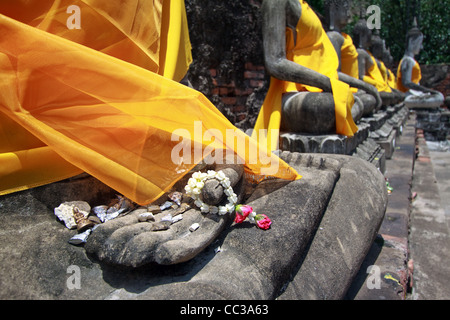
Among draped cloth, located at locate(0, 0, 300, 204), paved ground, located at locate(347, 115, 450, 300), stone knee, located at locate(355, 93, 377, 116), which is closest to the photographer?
draped cloth, located at locate(0, 0, 300, 204)

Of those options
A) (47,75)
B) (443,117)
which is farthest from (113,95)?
(443,117)

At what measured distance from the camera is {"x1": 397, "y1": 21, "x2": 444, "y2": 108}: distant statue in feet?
24.6

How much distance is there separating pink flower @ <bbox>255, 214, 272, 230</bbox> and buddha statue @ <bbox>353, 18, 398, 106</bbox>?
4.40 metres

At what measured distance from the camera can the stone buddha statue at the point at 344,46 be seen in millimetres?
3004

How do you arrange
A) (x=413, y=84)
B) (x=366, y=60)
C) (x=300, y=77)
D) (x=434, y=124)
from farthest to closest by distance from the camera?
(x=413, y=84), (x=434, y=124), (x=366, y=60), (x=300, y=77)

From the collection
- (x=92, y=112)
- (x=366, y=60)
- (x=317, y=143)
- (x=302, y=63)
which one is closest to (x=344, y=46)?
(x=302, y=63)

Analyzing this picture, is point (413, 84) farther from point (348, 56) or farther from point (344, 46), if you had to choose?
point (344, 46)

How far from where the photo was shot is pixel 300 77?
2367mm

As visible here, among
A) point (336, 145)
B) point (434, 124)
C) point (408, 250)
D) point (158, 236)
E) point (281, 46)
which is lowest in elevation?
point (434, 124)

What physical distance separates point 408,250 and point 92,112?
1.67 meters

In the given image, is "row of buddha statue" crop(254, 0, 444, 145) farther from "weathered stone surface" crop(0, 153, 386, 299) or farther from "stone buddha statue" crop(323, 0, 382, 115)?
"weathered stone surface" crop(0, 153, 386, 299)

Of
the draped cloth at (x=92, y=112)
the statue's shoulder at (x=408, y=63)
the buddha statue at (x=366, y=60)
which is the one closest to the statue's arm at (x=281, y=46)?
the draped cloth at (x=92, y=112)

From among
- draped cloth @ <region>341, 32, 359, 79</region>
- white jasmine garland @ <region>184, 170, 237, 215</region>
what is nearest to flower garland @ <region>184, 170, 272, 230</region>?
white jasmine garland @ <region>184, 170, 237, 215</region>
